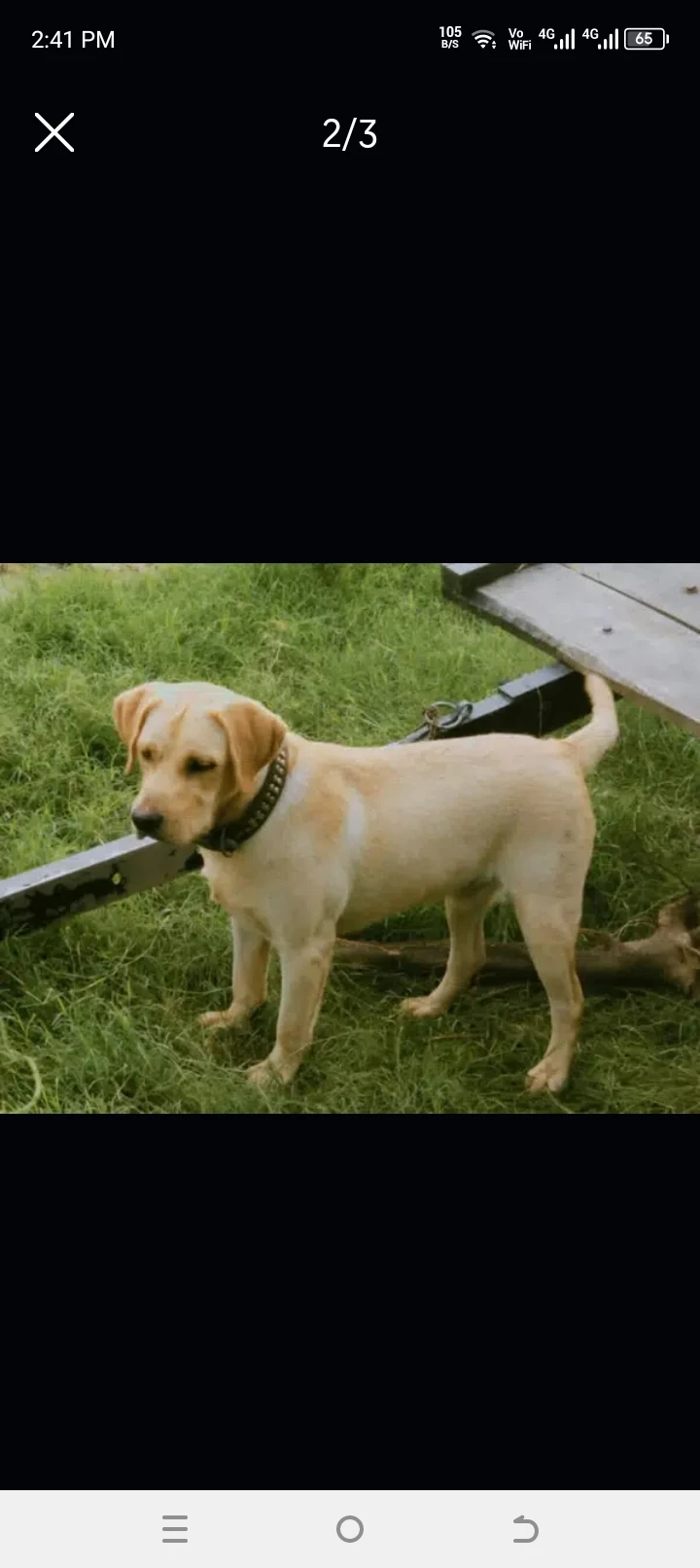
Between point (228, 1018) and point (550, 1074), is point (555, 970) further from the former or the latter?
point (228, 1018)

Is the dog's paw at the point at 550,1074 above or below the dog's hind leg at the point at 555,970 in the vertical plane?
below

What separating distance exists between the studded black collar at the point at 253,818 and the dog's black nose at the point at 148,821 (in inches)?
8.0

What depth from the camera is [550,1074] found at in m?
3.29

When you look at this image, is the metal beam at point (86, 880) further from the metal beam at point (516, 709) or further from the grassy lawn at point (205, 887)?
the metal beam at point (516, 709)

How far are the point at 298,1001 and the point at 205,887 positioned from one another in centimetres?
77

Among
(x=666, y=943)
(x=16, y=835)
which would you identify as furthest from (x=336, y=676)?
(x=666, y=943)

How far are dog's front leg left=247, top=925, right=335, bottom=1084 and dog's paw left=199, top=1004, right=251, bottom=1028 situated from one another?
18 centimetres

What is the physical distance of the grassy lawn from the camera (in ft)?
10.5

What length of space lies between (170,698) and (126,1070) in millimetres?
869

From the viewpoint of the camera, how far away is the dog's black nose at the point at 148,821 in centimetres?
265
